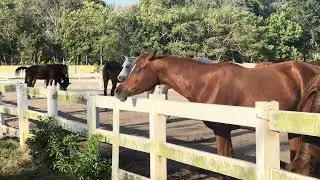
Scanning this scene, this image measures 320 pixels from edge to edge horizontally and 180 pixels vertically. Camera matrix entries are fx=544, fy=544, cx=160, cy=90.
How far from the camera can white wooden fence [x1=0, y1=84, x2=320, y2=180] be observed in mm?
4385

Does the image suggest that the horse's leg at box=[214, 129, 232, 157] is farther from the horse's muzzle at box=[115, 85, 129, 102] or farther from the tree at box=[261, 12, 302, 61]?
the tree at box=[261, 12, 302, 61]

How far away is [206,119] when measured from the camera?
550cm

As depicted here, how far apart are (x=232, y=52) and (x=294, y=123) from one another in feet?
210

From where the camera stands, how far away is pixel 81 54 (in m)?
68.1

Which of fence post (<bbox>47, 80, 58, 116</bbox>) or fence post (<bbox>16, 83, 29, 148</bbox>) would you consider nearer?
fence post (<bbox>47, 80, 58, 116</bbox>)

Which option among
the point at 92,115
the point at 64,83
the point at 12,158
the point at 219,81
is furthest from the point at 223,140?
the point at 64,83

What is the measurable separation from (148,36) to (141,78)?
57800mm

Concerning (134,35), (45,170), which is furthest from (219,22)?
(45,170)

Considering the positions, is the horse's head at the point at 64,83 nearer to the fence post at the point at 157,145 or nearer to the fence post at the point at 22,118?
the fence post at the point at 22,118

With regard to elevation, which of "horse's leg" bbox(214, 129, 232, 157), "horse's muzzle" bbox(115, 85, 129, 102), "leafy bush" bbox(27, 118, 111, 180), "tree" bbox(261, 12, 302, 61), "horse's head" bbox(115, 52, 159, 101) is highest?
"tree" bbox(261, 12, 302, 61)

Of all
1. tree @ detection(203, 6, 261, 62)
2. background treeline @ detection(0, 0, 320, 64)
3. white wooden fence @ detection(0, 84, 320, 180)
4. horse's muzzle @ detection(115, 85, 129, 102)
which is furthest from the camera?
tree @ detection(203, 6, 261, 62)

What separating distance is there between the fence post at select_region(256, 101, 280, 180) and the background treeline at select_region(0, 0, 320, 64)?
180 feet

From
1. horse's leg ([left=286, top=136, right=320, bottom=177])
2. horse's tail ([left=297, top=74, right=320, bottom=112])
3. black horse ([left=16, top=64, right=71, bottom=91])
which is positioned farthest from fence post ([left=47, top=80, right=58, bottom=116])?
black horse ([left=16, top=64, right=71, bottom=91])

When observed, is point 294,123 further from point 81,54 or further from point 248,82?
point 81,54
